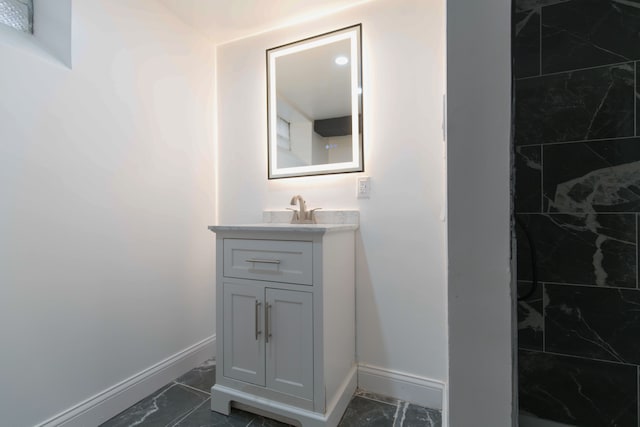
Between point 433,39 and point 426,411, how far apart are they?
180 centimetres

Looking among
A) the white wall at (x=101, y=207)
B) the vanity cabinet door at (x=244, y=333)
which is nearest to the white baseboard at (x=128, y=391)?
the white wall at (x=101, y=207)

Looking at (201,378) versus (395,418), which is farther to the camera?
(201,378)

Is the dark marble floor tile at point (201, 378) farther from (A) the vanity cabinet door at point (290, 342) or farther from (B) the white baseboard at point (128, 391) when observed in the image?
(A) the vanity cabinet door at point (290, 342)

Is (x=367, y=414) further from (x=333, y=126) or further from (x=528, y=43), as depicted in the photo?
(x=528, y=43)

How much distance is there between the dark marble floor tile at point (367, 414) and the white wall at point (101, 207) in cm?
102

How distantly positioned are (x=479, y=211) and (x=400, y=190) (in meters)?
0.99

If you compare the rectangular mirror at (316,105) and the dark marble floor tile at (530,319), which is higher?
the rectangular mirror at (316,105)

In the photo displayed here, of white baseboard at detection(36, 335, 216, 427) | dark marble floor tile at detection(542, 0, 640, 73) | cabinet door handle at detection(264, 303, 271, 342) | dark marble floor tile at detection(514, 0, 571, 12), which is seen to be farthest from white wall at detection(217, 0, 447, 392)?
white baseboard at detection(36, 335, 216, 427)

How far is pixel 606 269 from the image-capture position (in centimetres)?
108

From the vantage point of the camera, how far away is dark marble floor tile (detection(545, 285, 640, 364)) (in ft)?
3.47

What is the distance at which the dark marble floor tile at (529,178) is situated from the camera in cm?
117

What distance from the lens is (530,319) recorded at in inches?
46.4

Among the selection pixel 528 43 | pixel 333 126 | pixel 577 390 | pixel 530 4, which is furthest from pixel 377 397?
pixel 530 4

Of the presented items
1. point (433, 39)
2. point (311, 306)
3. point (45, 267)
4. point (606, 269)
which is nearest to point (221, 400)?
point (311, 306)
